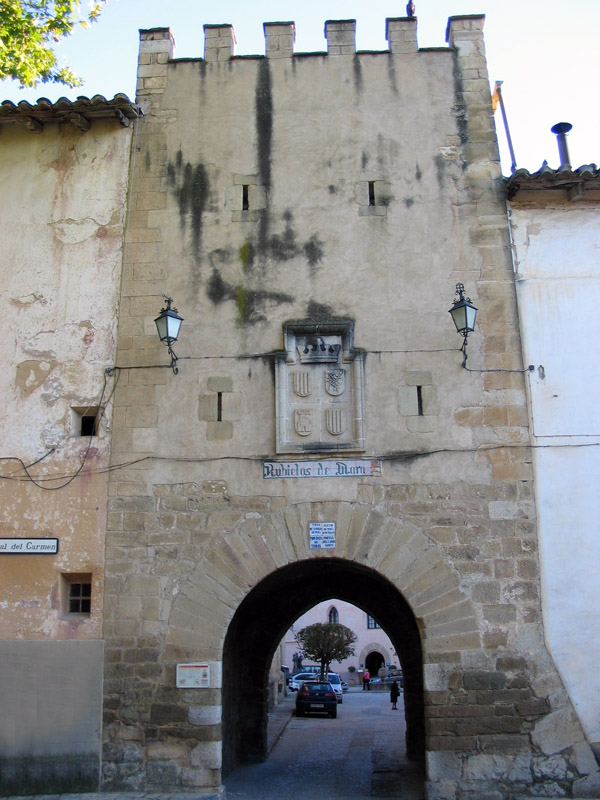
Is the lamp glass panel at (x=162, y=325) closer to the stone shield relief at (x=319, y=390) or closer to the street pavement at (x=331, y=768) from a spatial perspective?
the stone shield relief at (x=319, y=390)

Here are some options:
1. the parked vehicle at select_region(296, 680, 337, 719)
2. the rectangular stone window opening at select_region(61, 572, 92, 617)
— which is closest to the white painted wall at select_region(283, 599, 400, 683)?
the parked vehicle at select_region(296, 680, 337, 719)

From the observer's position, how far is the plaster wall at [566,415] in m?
7.02

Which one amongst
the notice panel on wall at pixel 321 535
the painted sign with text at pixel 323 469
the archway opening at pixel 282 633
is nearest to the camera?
the notice panel on wall at pixel 321 535

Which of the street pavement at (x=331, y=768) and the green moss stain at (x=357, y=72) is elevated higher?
the green moss stain at (x=357, y=72)

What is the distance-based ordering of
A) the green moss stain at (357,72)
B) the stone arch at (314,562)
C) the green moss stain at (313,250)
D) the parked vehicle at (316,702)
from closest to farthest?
the stone arch at (314,562) → the green moss stain at (313,250) → the green moss stain at (357,72) → the parked vehicle at (316,702)

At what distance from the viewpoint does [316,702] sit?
17.9m

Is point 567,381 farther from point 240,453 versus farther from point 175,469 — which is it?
point 175,469

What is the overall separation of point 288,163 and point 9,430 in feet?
13.4

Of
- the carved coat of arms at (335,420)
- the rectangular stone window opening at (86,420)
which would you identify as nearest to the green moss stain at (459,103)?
the carved coat of arms at (335,420)

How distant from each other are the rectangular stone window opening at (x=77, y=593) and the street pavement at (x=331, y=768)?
235 centimetres

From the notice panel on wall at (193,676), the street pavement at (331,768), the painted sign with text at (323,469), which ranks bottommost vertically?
the street pavement at (331,768)

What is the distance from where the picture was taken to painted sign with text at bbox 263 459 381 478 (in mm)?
7449

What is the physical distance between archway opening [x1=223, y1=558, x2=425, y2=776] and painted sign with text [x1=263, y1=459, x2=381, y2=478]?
198 centimetres

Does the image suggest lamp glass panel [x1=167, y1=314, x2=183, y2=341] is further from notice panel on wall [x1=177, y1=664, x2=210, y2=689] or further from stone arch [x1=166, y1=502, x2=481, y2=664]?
notice panel on wall [x1=177, y1=664, x2=210, y2=689]
